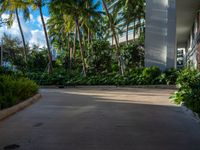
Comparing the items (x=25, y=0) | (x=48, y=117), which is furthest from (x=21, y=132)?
(x=25, y=0)

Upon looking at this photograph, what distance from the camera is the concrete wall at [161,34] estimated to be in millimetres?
25125

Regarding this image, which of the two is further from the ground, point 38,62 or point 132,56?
point 132,56

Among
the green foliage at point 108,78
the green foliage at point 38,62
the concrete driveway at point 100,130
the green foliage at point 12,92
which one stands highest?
the green foliage at point 38,62

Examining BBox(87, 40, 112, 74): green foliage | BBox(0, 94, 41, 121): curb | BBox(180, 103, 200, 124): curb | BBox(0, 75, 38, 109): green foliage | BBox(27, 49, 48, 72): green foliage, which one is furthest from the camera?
BBox(27, 49, 48, 72): green foliage

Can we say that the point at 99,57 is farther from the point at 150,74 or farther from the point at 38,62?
the point at 38,62

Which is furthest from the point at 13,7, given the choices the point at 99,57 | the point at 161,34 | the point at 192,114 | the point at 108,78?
the point at 192,114

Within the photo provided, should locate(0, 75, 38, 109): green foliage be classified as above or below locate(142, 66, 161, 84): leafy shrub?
below

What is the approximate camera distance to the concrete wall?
25.1 meters

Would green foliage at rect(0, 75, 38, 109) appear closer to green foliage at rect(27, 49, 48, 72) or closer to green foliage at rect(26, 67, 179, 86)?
green foliage at rect(26, 67, 179, 86)

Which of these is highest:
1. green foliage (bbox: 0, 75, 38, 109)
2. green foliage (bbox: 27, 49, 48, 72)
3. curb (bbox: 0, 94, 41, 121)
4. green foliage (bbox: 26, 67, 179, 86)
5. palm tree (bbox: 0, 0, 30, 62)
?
palm tree (bbox: 0, 0, 30, 62)

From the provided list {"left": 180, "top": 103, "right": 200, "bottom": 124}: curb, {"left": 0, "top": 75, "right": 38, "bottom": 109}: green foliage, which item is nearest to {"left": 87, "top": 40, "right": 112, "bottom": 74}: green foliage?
{"left": 0, "top": 75, "right": 38, "bottom": 109}: green foliage

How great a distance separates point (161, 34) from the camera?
2570cm

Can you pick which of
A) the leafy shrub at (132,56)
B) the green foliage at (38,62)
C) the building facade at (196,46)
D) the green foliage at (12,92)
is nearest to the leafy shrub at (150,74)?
the building facade at (196,46)

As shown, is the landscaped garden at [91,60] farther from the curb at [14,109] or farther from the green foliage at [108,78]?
the curb at [14,109]
